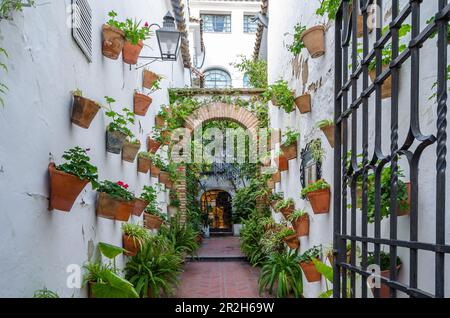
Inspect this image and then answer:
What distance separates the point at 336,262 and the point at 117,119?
2.73 metres

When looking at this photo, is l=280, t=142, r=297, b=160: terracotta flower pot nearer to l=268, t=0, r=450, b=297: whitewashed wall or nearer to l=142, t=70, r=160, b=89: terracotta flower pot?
l=268, t=0, r=450, b=297: whitewashed wall

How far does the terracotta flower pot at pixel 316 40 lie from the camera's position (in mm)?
4020

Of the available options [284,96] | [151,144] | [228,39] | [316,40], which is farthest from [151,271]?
[228,39]

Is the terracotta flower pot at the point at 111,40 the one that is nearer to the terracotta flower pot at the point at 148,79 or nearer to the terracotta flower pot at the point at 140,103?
the terracotta flower pot at the point at 140,103

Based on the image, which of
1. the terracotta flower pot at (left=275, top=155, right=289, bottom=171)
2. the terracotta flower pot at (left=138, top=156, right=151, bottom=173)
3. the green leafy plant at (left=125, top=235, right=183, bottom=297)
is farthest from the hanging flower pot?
the terracotta flower pot at (left=275, top=155, right=289, bottom=171)

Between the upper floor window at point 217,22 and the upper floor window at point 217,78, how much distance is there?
1853mm

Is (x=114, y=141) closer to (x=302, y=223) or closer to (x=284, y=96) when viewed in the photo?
(x=302, y=223)

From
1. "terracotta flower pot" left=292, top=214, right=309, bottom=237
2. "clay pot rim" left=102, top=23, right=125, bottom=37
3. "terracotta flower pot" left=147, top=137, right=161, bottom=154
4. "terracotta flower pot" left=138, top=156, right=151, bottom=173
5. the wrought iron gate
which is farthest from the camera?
"terracotta flower pot" left=147, top=137, right=161, bottom=154

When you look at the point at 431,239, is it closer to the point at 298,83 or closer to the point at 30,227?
the point at 30,227

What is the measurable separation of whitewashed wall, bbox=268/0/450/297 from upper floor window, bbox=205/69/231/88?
10.1 m

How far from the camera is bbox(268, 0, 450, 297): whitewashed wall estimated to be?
1.88 meters

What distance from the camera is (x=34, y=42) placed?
89.5 inches

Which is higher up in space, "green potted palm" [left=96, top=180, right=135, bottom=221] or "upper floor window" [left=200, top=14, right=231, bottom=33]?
"upper floor window" [left=200, top=14, right=231, bottom=33]
